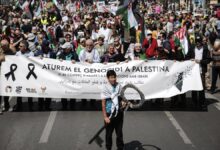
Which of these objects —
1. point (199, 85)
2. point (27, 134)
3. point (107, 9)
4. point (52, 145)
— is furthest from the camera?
point (107, 9)

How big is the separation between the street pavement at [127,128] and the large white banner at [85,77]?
54 centimetres

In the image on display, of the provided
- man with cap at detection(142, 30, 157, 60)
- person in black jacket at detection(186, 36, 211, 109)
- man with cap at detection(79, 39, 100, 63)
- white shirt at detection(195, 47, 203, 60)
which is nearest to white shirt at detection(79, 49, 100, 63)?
man with cap at detection(79, 39, 100, 63)

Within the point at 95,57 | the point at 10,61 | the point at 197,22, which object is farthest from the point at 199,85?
the point at 197,22

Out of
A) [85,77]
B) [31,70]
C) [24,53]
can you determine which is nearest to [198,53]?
[85,77]

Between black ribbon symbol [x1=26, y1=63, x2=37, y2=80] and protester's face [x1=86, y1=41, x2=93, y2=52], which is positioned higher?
protester's face [x1=86, y1=41, x2=93, y2=52]

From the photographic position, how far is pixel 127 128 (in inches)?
468

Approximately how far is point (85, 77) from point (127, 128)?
6.80ft

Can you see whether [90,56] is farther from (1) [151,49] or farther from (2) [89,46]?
(1) [151,49]

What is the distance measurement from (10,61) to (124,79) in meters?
2.82

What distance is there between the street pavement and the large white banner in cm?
54

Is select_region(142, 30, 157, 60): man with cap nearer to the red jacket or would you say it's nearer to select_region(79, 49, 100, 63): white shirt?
the red jacket

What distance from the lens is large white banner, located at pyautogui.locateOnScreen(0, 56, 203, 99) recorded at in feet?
43.7

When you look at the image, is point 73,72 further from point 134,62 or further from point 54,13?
point 54,13

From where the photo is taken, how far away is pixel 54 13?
89.9 ft
